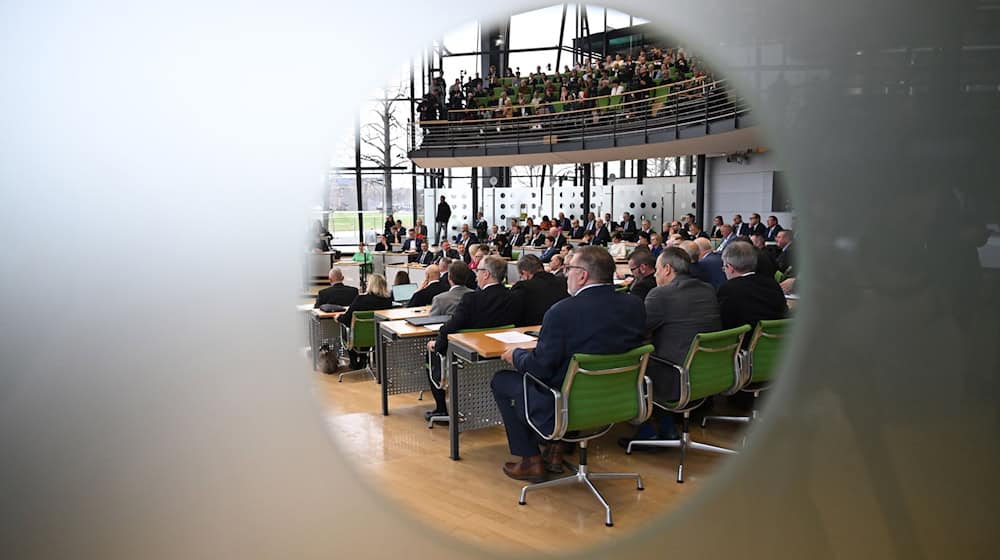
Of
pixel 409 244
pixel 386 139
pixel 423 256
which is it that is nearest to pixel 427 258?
pixel 423 256

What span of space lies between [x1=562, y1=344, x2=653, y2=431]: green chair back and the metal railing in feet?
29.1

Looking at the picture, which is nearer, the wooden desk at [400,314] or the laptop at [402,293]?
the wooden desk at [400,314]

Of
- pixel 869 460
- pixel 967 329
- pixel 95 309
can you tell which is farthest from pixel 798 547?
pixel 95 309

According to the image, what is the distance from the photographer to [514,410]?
13.8ft

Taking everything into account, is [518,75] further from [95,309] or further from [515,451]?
[95,309]

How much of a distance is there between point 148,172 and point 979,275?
2505 mm

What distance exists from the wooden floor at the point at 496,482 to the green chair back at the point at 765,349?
1.94ft

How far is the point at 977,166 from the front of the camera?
236 centimetres

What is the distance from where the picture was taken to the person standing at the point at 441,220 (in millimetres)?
19328

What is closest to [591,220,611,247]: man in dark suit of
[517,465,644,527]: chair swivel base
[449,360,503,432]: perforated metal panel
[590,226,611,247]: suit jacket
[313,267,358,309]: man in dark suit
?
[590,226,611,247]: suit jacket

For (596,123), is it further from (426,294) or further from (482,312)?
(482,312)

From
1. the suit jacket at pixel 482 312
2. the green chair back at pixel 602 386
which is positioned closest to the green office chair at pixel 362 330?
the suit jacket at pixel 482 312

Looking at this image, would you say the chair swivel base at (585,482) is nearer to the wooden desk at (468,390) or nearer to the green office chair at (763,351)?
the wooden desk at (468,390)

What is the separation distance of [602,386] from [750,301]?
4.81 feet
